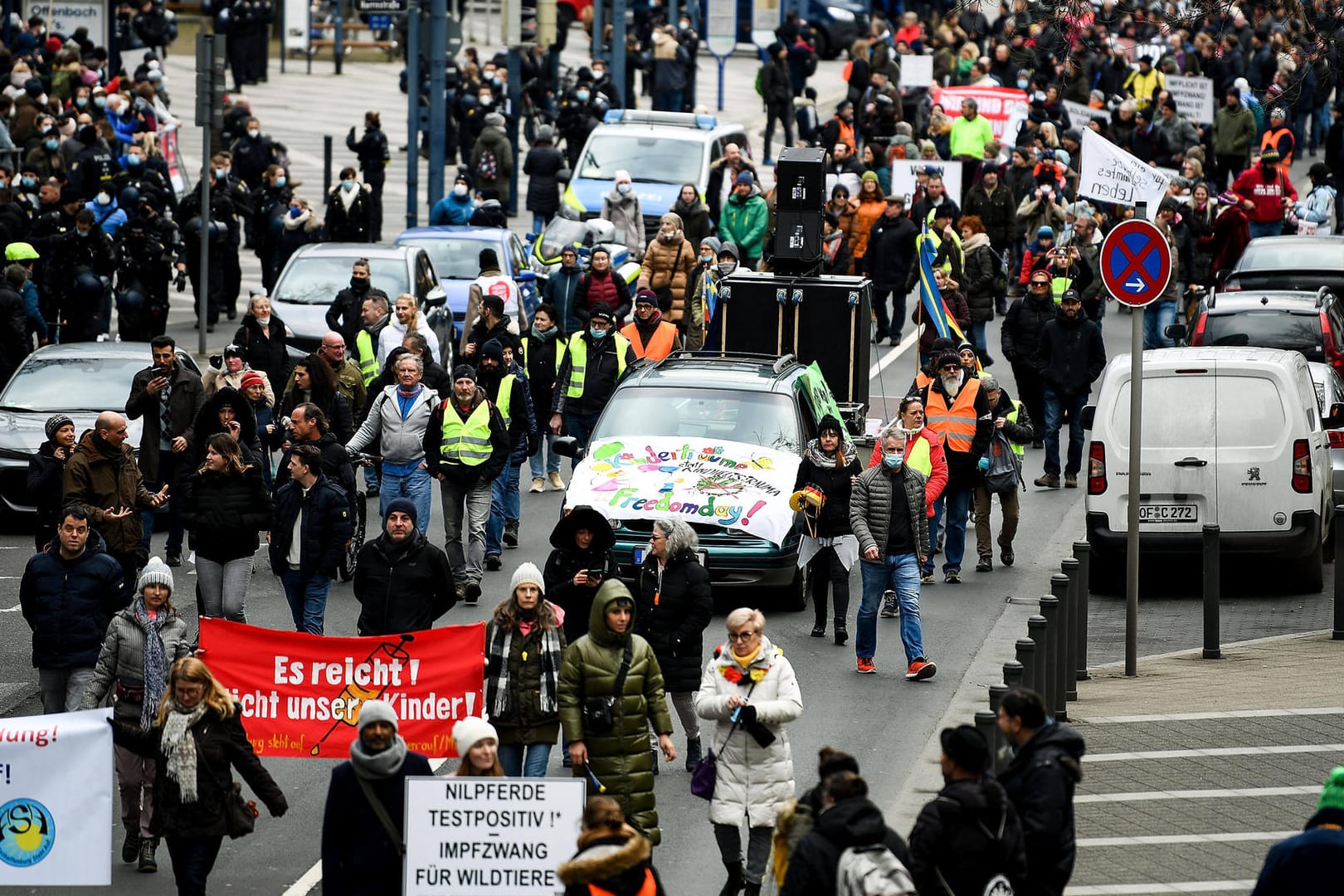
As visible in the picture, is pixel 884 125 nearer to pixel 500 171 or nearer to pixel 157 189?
pixel 500 171

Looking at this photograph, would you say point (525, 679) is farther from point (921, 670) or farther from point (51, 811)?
point (921, 670)

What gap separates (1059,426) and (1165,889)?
38.5ft

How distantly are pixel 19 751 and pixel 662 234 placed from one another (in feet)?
50.2

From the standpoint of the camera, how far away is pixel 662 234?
25375mm

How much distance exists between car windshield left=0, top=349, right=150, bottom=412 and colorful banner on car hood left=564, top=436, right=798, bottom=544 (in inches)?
201

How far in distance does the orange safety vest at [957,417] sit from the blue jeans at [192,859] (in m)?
8.81

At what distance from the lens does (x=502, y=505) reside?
18.6 metres

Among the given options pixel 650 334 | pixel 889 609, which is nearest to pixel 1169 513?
pixel 889 609

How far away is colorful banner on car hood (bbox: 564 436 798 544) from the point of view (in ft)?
54.2

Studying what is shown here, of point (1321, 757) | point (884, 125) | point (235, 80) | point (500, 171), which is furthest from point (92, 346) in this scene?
point (235, 80)

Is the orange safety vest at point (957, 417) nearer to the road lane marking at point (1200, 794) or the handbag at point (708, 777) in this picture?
the road lane marking at point (1200, 794)

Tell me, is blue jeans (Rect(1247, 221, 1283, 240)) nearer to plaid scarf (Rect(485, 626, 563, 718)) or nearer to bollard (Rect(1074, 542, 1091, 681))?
bollard (Rect(1074, 542, 1091, 681))

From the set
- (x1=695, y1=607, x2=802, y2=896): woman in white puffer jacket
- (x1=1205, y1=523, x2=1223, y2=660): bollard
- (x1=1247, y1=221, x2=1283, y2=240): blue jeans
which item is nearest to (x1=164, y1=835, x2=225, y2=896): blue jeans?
(x1=695, y1=607, x2=802, y2=896): woman in white puffer jacket

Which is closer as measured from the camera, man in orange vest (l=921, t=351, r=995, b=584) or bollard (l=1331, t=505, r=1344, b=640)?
bollard (l=1331, t=505, r=1344, b=640)
